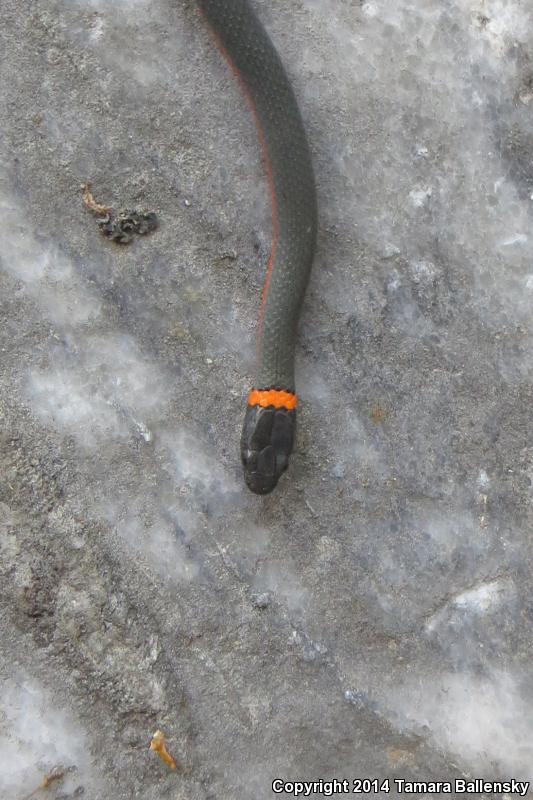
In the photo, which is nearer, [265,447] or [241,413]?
[265,447]

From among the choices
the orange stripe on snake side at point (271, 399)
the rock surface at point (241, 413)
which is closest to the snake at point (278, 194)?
the orange stripe on snake side at point (271, 399)

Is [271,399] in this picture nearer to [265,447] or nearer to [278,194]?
[265,447]

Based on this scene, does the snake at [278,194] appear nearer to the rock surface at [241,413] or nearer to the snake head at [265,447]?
the snake head at [265,447]

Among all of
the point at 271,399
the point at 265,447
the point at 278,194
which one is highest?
the point at 278,194

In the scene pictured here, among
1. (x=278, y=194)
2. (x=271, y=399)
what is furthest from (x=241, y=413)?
(x=278, y=194)

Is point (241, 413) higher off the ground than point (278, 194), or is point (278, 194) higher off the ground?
point (278, 194)

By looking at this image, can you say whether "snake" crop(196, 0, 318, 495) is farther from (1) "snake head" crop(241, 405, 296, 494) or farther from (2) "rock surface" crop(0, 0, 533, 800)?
(2) "rock surface" crop(0, 0, 533, 800)

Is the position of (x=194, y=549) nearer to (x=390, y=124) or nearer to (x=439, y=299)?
(x=439, y=299)
